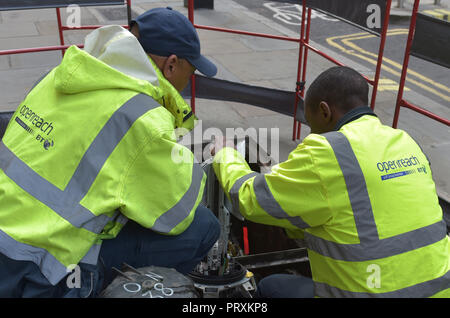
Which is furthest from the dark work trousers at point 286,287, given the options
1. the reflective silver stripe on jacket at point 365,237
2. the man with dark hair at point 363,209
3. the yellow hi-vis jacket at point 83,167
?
the yellow hi-vis jacket at point 83,167

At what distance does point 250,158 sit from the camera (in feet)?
11.1

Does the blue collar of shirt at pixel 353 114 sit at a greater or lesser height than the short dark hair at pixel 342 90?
lesser

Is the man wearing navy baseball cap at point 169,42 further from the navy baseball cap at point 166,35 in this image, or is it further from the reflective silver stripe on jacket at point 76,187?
the reflective silver stripe on jacket at point 76,187

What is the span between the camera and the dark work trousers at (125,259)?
192cm

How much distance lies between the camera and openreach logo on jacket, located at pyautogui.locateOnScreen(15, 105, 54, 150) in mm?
1998

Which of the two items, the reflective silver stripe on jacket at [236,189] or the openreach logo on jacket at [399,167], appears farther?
the reflective silver stripe on jacket at [236,189]

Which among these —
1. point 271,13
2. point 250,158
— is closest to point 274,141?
point 250,158

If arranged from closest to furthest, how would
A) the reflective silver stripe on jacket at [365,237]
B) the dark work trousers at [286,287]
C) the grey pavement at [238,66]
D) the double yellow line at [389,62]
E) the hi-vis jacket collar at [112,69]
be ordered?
1. the reflective silver stripe on jacket at [365,237]
2. the hi-vis jacket collar at [112,69]
3. the dark work trousers at [286,287]
4. the grey pavement at [238,66]
5. the double yellow line at [389,62]

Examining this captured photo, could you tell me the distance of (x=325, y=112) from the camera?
2145 millimetres

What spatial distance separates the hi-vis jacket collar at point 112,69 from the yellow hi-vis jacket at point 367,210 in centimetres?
71

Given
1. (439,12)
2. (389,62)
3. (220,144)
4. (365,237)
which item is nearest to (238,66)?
(389,62)

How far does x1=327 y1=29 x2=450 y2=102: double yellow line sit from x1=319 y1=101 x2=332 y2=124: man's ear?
5.67 m
